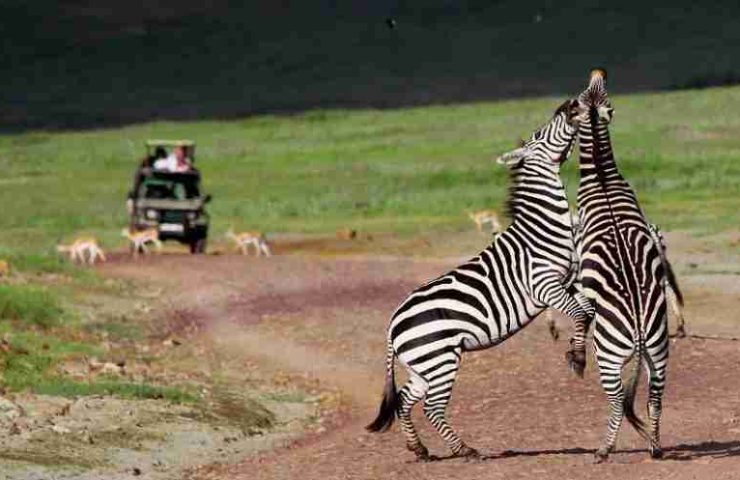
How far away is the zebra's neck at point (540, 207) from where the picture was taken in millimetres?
14125

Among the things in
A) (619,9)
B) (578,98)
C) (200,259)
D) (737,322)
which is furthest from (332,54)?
(578,98)

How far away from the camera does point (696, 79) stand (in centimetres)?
5812

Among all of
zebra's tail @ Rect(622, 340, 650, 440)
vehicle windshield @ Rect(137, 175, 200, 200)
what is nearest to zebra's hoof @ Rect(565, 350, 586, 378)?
zebra's tail @ Rect(622, 340, 650, 440)

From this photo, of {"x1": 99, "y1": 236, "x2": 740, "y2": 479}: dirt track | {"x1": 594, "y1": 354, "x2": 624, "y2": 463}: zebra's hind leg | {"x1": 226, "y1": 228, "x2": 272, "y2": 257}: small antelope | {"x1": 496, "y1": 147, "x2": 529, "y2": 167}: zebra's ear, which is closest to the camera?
{"x1": 594, "y1": 354, "x2": 624, "y2": 463}: zebra's hind leg

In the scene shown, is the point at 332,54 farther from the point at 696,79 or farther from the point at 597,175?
the point at 597,175

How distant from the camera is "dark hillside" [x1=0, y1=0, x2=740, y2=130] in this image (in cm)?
5928

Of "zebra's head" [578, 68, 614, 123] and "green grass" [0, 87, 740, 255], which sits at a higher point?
"zebra's head" [578, 68, 614, 123]

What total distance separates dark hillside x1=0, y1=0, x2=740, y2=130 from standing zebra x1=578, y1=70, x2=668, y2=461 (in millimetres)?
43559

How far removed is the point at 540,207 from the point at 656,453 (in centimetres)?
192

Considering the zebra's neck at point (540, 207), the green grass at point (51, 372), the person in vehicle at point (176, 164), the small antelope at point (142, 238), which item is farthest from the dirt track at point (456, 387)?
the person in vehicle at point (176, 164)

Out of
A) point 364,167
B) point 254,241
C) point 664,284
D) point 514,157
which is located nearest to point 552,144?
point 514,157

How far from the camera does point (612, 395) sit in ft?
42.9

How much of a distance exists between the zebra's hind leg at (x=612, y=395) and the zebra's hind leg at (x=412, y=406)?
1.11m

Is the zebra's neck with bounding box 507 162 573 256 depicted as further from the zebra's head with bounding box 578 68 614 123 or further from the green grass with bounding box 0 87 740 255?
the green grass with bounding box 0 87 740 255
